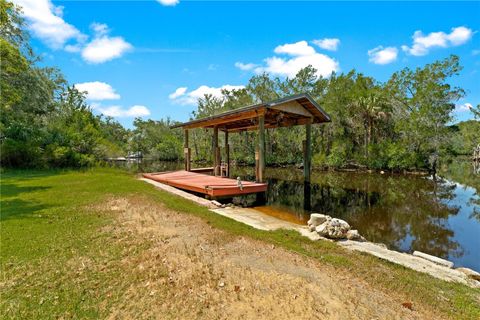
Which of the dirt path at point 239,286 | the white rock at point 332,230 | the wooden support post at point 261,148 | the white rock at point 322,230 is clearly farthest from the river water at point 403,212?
the dirt path at point 239,286

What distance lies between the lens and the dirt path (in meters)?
2.74

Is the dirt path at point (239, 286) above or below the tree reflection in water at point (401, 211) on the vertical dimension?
above

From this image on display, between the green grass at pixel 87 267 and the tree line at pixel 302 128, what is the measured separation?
7922 mm

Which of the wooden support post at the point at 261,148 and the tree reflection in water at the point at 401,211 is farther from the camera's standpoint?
the wooden support post at the point at 261,148

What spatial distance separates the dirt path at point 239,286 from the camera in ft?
8.98

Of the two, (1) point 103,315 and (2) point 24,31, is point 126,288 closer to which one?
(1) point 103,315

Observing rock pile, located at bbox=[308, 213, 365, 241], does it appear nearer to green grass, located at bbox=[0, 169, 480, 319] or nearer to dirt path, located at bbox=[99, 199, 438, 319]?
green grass, located at bbox=[0, 169, 480, 319]

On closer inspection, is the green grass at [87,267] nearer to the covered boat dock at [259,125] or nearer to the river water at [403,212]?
the river water at [403,212]

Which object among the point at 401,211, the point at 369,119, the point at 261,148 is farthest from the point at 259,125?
the point at 369,119

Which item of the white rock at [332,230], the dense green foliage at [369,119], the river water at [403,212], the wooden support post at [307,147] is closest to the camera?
the white rock at [332,230]

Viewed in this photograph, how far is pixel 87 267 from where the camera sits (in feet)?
12.0

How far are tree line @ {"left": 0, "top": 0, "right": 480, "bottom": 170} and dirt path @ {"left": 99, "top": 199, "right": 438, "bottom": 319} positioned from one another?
10.5 meters

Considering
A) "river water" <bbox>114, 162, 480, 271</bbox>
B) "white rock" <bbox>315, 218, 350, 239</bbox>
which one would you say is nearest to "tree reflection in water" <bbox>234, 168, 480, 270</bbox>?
"river water" <bbox>114, 162, 480, 271</bbox>

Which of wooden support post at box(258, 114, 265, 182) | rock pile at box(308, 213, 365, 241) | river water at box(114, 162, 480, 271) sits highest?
wooden support post at box(258, 114, 265, 182)
